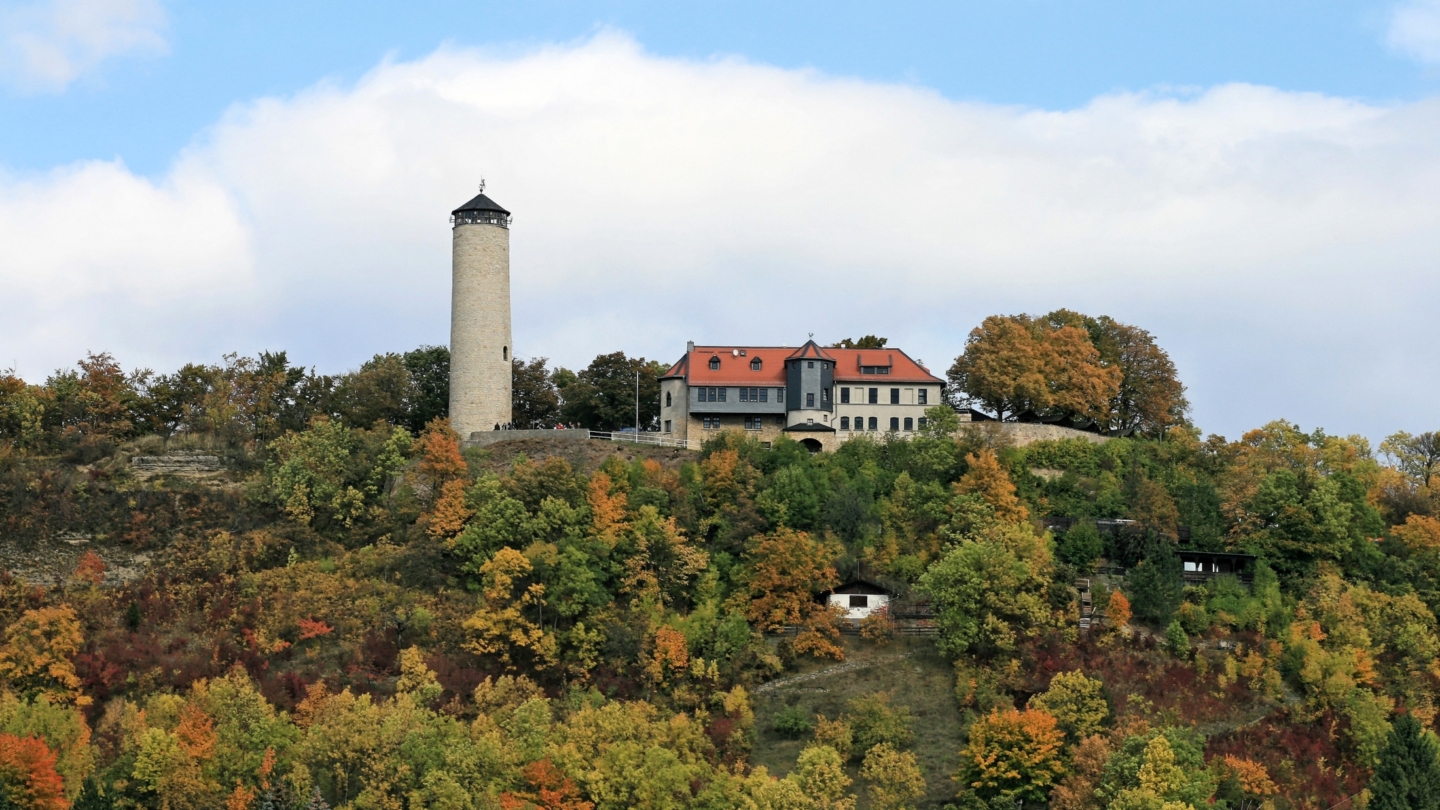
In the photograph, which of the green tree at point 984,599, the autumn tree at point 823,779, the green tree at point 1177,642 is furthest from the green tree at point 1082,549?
the autumn tree at point 823,779

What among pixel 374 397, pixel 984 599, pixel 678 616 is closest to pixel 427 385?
pixel 374 397

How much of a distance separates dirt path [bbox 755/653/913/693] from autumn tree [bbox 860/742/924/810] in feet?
25.2

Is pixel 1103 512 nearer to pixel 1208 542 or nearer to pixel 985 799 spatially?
pixel 1208 542

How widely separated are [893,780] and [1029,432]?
2993cm

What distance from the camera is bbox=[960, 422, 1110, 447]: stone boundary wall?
85.5 m

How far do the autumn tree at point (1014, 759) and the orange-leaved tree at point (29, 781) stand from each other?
97.6ft

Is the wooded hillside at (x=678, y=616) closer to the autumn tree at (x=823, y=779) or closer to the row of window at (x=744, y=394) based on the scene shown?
the autumn tree at (x=823, y=779)

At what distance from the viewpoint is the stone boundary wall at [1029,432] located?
85500 mm

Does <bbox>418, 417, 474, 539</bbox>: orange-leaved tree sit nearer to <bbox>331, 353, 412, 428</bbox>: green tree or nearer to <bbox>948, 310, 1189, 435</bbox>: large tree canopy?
<bbox>331, 353, 412, 428</bbox>: green tree

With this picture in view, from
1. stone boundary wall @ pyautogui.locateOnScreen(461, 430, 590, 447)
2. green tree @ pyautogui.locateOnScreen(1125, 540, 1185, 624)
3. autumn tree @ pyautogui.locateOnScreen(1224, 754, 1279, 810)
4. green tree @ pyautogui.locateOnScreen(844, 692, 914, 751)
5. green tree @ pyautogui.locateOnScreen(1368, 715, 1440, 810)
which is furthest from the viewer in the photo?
stone boundary wall @ pyautogui.locateOnScreen(461, 430, 590, 447)

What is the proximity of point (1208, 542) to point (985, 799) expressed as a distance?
21.6m

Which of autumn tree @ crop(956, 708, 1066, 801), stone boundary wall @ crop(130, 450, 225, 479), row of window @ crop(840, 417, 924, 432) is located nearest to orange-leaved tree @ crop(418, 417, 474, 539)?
stone boundary wall @ crop(130, 450, 225, 479)

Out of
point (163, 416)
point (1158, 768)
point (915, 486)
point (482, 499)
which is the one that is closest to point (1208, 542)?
point (915, 486)

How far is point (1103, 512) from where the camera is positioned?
262ft
